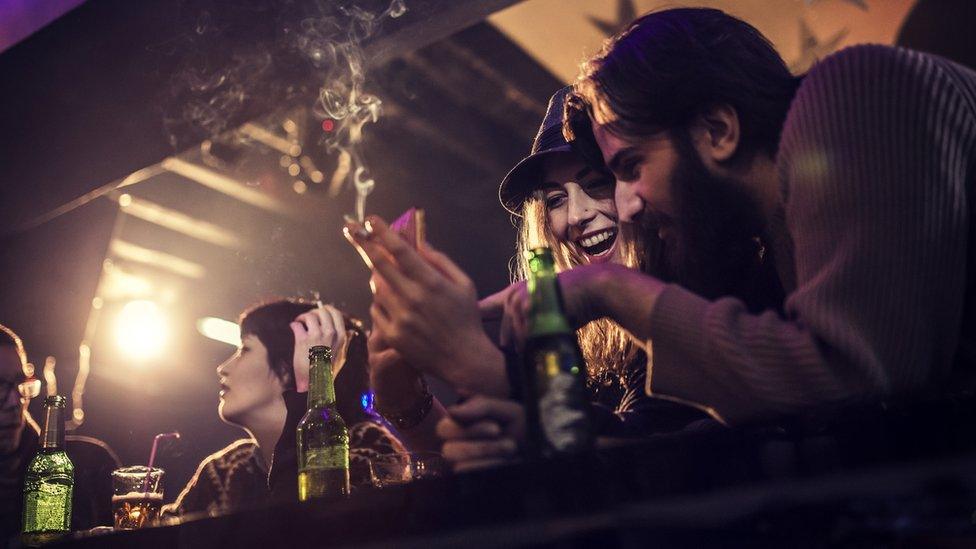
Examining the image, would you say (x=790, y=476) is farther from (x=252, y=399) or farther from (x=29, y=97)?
(x=29, y=97)

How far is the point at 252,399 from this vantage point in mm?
3865

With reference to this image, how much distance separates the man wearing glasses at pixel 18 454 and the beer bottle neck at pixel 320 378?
1963mm

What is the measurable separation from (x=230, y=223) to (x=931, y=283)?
6476mm

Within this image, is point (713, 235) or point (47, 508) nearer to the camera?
point (713, 235)

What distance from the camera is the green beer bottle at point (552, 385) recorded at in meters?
0.95

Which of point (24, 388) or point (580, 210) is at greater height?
point (580, 210)

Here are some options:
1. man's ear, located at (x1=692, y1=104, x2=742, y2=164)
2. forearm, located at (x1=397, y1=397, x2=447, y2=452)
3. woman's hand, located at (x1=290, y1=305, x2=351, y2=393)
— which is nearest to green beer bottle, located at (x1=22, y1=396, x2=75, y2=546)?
forearm, located at (x1=397, y1=397, x2=447, y2=452)

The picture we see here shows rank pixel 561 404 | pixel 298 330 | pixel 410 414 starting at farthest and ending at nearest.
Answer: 1. pixel 298 330
2. pixel 410 414
3. pixel 561 404

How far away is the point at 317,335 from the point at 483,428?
2.74m

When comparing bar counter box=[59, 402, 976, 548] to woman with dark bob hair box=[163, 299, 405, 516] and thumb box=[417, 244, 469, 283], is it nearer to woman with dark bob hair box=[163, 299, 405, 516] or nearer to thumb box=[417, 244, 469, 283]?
thumb box=[417, 244, 469, 283]

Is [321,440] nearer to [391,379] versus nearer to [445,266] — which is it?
[391,379]

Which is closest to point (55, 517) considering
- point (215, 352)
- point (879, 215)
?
point (879, 215)

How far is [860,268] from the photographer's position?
41.8 inches

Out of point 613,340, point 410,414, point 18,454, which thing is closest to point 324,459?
point 410,414
